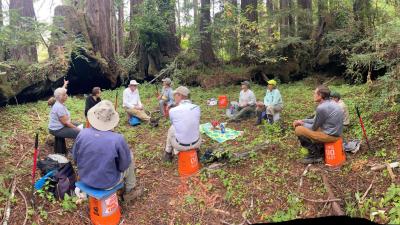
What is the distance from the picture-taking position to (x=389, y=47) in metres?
6.41

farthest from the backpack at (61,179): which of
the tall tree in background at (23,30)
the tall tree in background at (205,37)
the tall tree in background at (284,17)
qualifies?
the tall tree in background at (284,17)

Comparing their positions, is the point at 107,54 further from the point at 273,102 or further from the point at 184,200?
the point at 184,200

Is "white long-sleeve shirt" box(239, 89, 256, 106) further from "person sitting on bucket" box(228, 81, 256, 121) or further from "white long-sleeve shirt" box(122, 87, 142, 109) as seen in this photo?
"white long-sleeve shirt" box(122, 87, 142, 109)

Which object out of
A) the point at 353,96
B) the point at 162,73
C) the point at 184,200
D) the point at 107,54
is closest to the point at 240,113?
the point at 353,96

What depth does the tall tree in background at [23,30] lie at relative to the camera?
10125 millimetres

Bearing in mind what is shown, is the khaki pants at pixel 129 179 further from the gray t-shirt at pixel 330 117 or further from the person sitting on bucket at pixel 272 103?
the person sitting on bucket at pixel 272 103

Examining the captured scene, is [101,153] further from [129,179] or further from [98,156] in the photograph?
[129,179]

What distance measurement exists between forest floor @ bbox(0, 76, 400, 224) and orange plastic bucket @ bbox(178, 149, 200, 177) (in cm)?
18

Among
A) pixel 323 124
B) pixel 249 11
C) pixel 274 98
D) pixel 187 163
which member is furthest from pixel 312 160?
pixel 249 11

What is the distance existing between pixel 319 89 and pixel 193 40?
9.87 metres

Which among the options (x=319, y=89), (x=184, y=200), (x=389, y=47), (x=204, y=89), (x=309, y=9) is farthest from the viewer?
(x=309, y=9)

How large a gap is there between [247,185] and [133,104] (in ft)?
16.3

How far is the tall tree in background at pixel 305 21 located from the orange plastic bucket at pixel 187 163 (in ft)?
33.7

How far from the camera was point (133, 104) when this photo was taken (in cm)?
955
